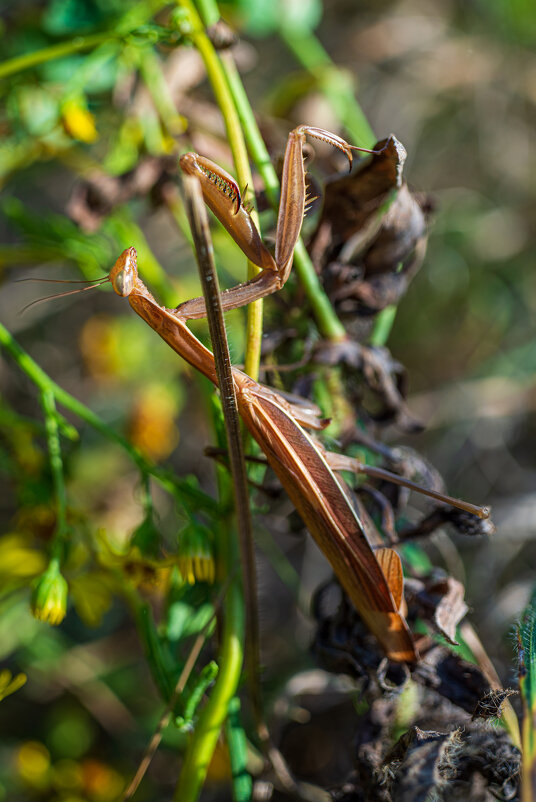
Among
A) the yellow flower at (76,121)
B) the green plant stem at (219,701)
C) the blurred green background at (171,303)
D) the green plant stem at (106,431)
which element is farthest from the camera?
the blurred green background at (171,303)

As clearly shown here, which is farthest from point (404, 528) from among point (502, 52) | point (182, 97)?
point (502, 52)

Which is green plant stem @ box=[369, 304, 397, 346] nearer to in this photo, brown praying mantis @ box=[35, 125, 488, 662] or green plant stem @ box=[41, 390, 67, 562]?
brown praying mantis @ box=[35, 125, 488, 662]

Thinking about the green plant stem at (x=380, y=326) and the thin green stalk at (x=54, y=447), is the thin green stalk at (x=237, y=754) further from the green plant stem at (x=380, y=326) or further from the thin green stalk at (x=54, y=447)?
the green plant stem at (x=380, y=326)

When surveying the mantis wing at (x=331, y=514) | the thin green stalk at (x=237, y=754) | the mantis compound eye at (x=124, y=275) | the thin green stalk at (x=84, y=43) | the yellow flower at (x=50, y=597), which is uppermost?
the thin green stalk at (x=84, y=43)

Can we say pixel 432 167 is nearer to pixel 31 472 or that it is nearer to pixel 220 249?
pixel 220 249

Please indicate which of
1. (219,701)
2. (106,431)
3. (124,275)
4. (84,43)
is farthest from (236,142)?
(219,701)

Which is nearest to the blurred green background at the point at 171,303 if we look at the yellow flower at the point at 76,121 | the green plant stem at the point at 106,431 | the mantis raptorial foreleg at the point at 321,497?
the yellow flower at the point at 76,121
